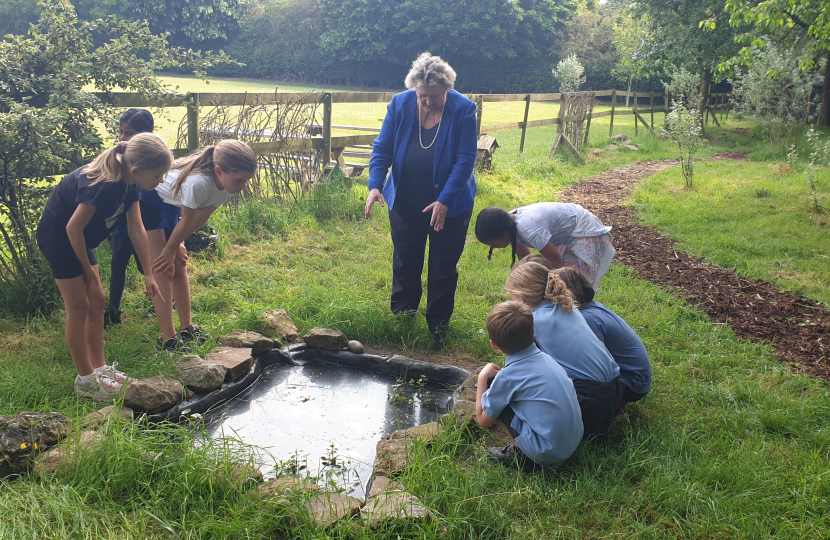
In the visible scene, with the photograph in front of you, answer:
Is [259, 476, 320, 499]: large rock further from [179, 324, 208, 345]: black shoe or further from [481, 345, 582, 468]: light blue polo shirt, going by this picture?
[179, 324, 208, 345]: black shoe

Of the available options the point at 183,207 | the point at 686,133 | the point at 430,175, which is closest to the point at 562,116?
the point at 686,133

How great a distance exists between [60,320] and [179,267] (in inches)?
38.8

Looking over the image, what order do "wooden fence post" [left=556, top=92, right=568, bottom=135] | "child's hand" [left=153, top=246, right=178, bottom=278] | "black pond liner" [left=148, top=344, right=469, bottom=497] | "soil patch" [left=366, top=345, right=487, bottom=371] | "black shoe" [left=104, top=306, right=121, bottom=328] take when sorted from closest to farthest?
"black pond liner" [left=148, top=344, right=469, bottom=497] < "child's hand" [left=153, top=246, right=178, bottom=278] < "soil patch" [left=366, top=345, right=487, bottom=371] < "black shoe" [left=104, top=306, right=121, bottom=328] < "wooden fence post" [left=556, top=92, right=568, bottom=135]

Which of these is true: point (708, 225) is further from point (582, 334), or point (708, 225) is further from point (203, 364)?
point (203, 364)

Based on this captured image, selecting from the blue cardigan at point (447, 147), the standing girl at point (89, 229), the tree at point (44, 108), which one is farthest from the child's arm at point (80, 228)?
the blue cardigan at point (447, 147)

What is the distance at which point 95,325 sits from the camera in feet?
10.5

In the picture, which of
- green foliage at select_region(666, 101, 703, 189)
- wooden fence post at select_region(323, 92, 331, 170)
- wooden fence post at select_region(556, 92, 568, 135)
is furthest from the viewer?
wooden fence post at select_region(556, 92, 568, 135)

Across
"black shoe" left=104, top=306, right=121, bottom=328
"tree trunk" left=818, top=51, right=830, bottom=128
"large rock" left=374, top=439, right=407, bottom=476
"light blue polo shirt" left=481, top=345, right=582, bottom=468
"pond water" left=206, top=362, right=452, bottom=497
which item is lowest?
"pond water" left=206, top=362, right=452, bottom=497

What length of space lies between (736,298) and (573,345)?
312 cm

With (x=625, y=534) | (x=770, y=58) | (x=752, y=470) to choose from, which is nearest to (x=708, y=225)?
(x=752, y=470)

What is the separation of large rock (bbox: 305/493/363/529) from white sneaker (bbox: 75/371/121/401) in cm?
138

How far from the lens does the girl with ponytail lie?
2.71 metres

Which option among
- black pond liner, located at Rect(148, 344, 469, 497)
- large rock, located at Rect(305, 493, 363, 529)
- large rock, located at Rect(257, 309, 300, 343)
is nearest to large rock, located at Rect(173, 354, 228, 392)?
black pond liner, located at Rect(148, 344, 469, 497)

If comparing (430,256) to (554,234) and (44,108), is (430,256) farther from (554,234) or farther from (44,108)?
(44,108)
